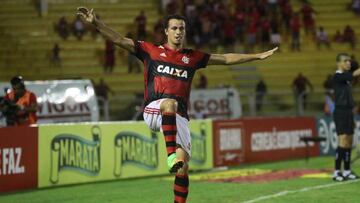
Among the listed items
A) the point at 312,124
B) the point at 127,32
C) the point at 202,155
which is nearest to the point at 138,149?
the point at 202,155

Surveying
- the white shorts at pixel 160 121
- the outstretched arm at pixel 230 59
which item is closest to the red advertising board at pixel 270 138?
the outstretched arm at pixel 230 59

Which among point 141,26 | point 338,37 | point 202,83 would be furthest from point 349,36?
point 141,26

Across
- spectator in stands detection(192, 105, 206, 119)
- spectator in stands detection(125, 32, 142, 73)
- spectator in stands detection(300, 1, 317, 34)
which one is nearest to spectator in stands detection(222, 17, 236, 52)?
spectator in stands detection(300, 1, 317, 34)

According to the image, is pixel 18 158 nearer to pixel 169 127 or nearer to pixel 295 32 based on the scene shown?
pixel 169 127

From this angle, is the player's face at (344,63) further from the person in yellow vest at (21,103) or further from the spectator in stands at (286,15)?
the spectator in stands at (286,15)

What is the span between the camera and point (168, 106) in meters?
9.16

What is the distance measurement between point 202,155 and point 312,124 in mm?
4981

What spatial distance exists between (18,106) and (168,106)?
25.6ft

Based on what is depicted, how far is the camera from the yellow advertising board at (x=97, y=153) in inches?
610

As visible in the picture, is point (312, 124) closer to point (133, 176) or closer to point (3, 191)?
point (133, 176)

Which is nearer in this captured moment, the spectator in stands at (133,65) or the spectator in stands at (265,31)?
the spectator in stands at (133,65)

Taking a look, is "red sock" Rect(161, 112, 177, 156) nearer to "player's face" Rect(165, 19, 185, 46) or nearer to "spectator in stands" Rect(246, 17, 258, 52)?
"player's face" Rect(165, 19, 185, 46)

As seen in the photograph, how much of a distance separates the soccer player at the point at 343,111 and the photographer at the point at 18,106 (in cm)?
572

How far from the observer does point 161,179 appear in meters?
16.8
